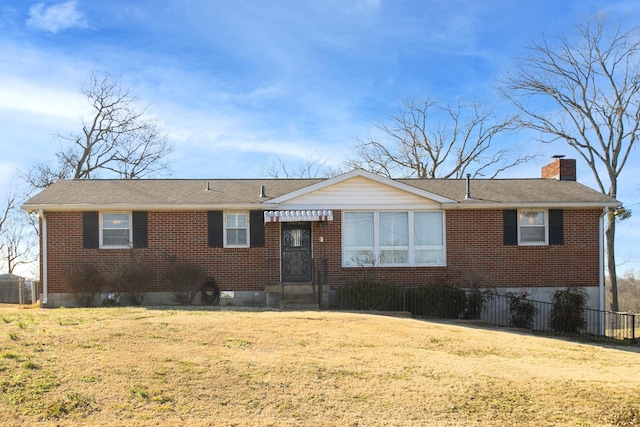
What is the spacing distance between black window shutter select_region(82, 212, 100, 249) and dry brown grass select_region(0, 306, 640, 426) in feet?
20.4

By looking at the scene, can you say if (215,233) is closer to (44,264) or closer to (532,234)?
(44,264)

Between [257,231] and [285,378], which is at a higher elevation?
[257,231]

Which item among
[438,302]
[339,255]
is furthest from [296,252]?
[438,302]

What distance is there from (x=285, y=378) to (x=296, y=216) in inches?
369

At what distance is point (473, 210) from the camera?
18719 millimetres

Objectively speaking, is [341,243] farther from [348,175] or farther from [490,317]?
[490,317]

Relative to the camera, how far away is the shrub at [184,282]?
17578 millimetres

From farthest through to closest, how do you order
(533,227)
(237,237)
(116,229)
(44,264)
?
(533,227)
(237,237)
(116,229)
(44,264)

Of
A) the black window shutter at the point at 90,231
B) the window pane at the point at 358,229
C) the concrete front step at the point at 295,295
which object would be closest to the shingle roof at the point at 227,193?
the black window shutter at the point at 90,231

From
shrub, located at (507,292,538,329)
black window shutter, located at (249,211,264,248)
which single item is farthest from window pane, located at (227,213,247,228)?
shrub, located at (507,292,538,329)

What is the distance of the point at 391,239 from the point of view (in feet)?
60.9

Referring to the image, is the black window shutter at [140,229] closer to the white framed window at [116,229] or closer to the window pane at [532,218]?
the white framed window at [116,229]

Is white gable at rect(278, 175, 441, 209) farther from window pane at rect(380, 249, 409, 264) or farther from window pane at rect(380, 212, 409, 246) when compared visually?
window pane at rect(380, 249, 409, 264)

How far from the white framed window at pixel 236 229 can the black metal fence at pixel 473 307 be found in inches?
125
